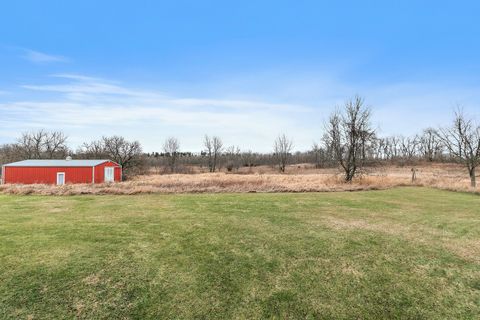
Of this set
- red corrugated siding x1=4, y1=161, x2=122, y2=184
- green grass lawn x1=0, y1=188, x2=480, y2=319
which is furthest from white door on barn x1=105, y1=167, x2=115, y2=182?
green grass lawn x1=0, y1=188, x2=480, y2=319

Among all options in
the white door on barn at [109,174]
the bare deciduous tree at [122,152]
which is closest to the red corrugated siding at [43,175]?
the white door on barn at [109,174]

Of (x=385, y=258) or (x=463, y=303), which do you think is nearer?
(x=463, y=303)

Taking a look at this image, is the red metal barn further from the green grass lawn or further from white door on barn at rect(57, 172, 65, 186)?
the green grass lawn

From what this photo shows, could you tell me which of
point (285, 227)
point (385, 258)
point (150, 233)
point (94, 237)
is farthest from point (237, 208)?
point (385, 258)

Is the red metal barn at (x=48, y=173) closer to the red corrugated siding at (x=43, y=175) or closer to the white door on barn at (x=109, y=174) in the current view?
the red corrugated siding at (x=43, y=175)

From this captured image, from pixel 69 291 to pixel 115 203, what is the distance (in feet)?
22.7

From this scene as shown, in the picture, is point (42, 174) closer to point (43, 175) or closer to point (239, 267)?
point (43, 175)

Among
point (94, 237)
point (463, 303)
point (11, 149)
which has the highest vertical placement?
point (11, 149)

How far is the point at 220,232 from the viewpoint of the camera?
20.9ft

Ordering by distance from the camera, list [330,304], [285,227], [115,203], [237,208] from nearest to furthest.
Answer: [330,304] → [285,227] → [237,208] → [115,203]

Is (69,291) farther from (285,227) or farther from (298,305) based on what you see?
(285,227)

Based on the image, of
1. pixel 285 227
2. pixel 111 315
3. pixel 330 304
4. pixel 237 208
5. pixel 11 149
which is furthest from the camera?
pixel 11 149

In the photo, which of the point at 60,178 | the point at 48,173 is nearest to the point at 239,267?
the point at 60,178

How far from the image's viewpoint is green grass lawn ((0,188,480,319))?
3.59 meters
